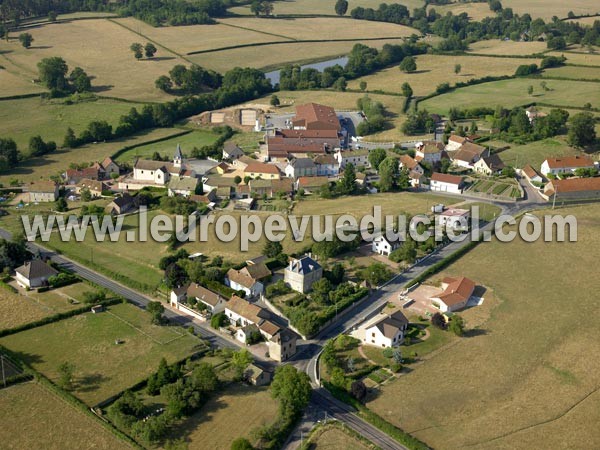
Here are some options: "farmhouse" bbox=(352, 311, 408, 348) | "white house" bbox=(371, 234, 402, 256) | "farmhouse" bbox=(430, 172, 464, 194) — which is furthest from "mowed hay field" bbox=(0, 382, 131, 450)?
"farmhouse" bbox=(430, 172, 464, 194)

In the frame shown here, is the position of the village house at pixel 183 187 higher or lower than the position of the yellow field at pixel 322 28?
lower

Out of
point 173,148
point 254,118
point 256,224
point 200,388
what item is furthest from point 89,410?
point 254,118

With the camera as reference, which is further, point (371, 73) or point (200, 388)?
point (371, 73)

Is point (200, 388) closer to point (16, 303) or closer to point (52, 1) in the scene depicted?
point (16, 303)

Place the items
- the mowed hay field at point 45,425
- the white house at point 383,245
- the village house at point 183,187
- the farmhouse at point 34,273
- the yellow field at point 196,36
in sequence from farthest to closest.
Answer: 1. the yellow field at point 196,36
2. the village house at point 183,187
3. the white house at point 383,245
4. the farmhouse at point 34,273
5. the mowed hay field at point 45,425

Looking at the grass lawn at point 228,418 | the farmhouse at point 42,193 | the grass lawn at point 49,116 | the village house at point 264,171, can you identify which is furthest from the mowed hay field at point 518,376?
the grass lawn at point 49,116

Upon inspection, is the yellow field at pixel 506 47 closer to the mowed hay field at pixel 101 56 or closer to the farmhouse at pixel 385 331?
the mowed hay field at pixel 101 56

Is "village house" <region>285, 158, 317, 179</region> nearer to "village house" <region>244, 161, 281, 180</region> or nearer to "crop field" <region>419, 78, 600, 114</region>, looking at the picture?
"village house" <region>244, 161, 281, 180</region>
